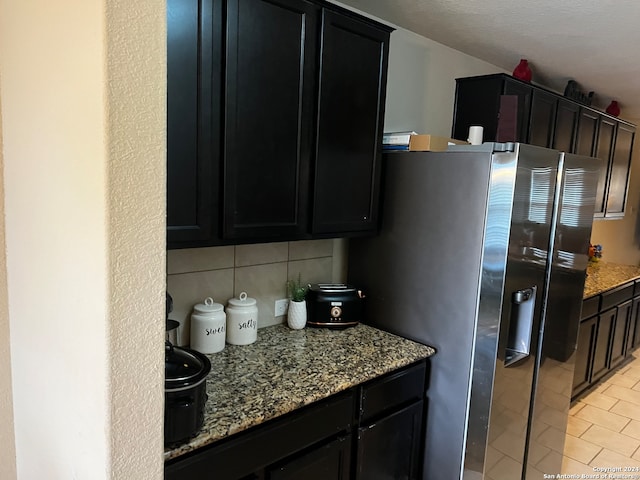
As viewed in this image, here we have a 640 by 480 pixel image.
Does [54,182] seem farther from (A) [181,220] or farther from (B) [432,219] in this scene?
(B) [432,219]

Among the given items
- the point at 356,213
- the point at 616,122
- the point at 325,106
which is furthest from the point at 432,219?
the point at 616,122

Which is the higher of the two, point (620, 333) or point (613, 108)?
point (613, 108)

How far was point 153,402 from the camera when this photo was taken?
98cm

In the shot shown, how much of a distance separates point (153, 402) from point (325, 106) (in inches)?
48.7

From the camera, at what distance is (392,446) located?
1.90m

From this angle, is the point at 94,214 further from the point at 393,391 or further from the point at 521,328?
the point at 521,328

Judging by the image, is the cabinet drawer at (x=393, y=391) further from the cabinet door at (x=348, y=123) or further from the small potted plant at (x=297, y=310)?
the cabinet door at (x=348, y=123)

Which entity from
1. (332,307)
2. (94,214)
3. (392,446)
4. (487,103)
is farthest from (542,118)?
(94,214)

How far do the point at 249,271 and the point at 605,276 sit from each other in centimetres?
333

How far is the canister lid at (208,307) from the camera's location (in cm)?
184

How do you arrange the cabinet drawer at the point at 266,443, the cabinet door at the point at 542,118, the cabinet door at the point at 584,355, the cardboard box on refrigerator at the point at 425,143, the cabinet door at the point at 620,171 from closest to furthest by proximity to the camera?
the cabinet drawer at the point at 266,443, the cardboard box on refrigerator at the point at 425,143, the cabinet door at the point at 542,118, the cabinet door at the point at 584,355, the cabinet door at the point at 620,171

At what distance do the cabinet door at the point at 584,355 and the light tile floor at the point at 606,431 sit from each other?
0.16 metres

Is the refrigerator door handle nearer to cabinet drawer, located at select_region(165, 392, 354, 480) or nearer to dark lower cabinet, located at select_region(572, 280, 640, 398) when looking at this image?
cabinet drawer, located at select_region(165, 392, 354, 480)

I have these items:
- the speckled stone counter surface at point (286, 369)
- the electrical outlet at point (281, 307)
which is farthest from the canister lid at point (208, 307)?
the electrical outlet at point (281, 307)
